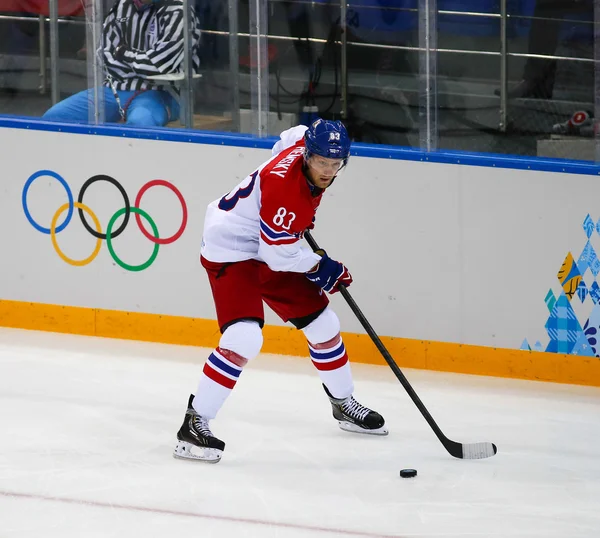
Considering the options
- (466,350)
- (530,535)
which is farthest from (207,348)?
(530,535)

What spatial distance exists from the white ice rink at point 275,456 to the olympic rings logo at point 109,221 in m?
0.40

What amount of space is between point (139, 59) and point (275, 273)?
5.74 ft

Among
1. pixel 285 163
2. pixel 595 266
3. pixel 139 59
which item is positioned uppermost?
pixel 139 59

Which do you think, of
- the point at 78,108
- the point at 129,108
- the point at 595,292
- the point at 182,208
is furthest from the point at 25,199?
the point at 595,292

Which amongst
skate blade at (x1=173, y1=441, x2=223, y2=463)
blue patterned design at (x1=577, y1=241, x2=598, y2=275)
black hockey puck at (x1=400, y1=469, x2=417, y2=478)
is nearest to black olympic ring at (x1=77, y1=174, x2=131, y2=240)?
skate blade at (x1=173, y1=441, x2=223, y2=463)

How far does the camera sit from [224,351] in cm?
418

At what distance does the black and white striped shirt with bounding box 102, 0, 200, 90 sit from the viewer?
5625 millimetres

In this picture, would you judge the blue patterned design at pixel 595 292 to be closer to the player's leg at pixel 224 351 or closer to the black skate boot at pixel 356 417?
the black skate boot at pixel 356 417

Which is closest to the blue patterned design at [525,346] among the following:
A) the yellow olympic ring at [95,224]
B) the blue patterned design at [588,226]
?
the blue patterned design at [588,226]

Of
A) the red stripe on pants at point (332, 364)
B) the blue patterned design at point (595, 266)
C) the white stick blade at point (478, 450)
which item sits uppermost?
the blue patterned design at point (595, 266)

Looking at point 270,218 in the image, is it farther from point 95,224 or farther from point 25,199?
point 25,199

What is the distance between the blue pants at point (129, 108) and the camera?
567cm

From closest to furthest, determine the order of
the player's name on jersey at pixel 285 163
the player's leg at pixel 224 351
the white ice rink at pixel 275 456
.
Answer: the white ice rink at pixel 275 456
the player's name on jersey at pixel 285 163
the player's leg at pixel 224 351

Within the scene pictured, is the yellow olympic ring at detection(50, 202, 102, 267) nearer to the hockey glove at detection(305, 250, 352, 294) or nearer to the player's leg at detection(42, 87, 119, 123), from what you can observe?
→ the player's leg at detection(42, 87, 119, 123)
